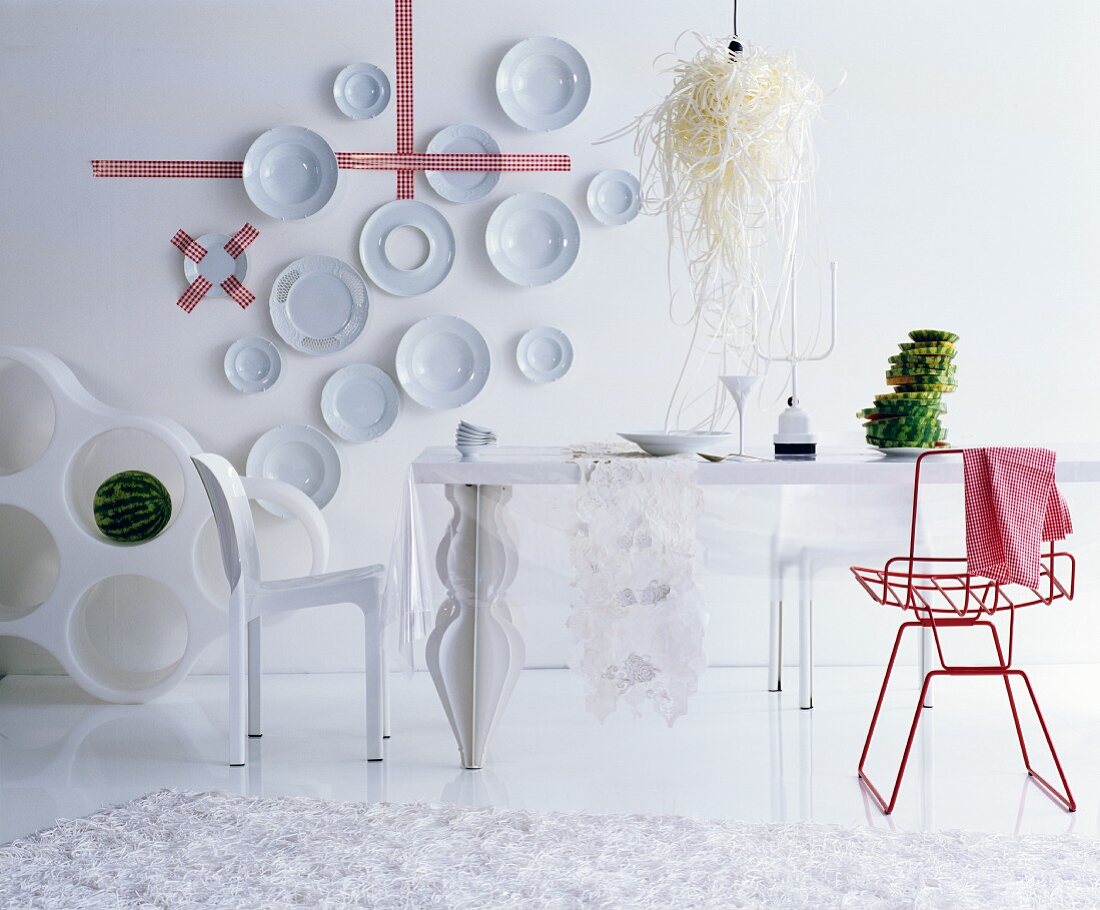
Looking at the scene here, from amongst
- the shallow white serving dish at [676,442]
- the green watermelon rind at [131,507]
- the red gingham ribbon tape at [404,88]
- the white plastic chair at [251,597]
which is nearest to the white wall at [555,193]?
the red gingham ribbon tape at [404,88]

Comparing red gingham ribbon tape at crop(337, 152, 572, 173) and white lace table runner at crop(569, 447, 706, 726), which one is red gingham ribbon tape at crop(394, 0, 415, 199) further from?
white lace table runner at crop(569, 447, 706, 726)

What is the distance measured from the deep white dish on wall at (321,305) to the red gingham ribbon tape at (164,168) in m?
0.37

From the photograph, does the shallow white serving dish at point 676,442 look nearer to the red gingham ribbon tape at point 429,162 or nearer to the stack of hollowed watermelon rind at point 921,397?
the stack of hollowed watermelon rind at point 921,397

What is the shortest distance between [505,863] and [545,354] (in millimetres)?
1908

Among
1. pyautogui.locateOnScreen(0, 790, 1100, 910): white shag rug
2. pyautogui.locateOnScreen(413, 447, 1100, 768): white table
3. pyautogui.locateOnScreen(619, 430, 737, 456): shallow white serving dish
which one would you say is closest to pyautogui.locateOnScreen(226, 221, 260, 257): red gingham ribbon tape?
pyautogui.locateOnScreen(413, 447, 1100, 768): white table

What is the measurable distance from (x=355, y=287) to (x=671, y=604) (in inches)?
67.1

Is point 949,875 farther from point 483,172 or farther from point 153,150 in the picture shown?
point 153,150

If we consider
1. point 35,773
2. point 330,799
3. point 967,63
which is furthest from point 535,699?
point 967,63

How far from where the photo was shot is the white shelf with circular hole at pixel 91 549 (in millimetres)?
3254

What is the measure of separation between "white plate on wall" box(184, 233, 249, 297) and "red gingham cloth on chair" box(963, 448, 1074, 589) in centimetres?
234

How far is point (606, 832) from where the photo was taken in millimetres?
2193

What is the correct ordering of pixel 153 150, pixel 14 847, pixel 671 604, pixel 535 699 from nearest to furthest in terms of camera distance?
1. pixel 14 847
2. pixel 671 604
3. pixel 535 699
4. pixel 153 150

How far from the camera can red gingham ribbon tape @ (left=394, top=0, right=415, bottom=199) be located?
11.7 ft

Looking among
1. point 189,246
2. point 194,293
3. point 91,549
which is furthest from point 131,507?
point 189,246
